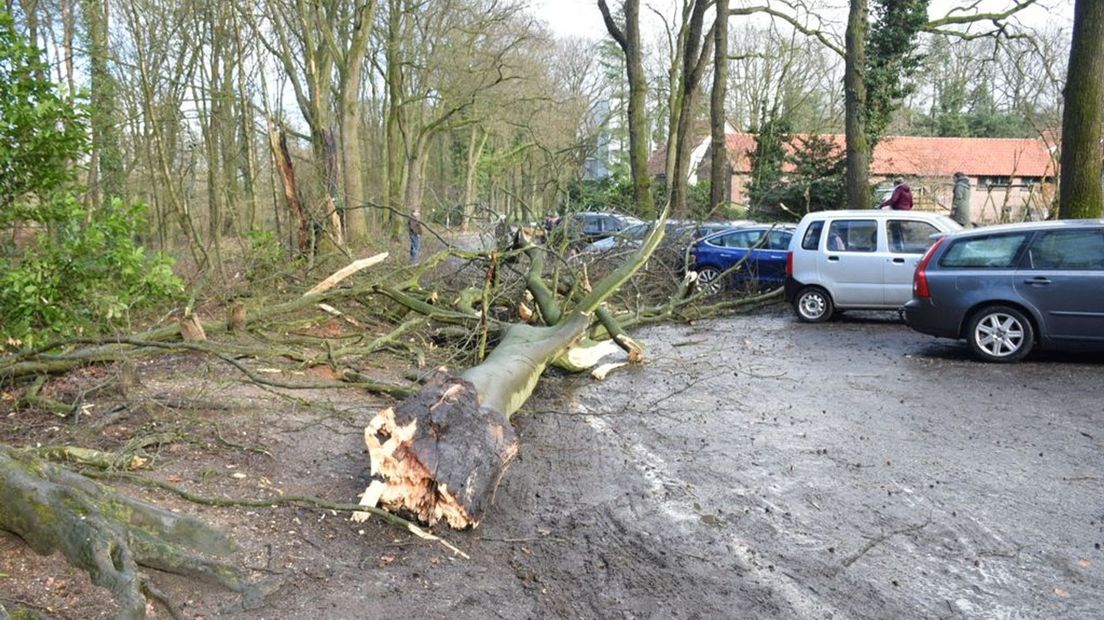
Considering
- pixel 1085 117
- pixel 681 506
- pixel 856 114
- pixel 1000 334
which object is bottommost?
pixel 681 506

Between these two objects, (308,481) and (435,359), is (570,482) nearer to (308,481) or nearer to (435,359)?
A: (308,481)

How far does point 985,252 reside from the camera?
10180 millimetres

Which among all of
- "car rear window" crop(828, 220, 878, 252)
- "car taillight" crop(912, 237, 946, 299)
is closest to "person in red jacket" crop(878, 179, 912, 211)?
"car rear window" crop(828, 220, 878, 252)

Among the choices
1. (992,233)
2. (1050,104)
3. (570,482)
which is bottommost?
(570,482)

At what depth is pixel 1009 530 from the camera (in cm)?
486

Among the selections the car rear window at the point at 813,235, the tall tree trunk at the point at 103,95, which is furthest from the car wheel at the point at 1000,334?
the tall tree trunk at the point at 103,95

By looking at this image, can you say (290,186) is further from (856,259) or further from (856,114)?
(856,114)

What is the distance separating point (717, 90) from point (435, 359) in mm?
18674

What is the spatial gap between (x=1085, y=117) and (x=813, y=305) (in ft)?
15.7

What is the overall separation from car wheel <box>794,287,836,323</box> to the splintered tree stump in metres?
10.2

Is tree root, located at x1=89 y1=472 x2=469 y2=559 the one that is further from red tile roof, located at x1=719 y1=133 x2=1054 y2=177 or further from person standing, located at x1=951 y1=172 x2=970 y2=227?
red tile roof, located at x1=719 y1=133 x2=1054 y2=177

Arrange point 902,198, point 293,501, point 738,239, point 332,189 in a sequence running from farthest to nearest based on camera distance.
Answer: point 738,239 → point 902,198 → point 332,189 → point 293,501

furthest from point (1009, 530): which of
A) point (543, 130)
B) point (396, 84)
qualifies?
point (543, 130)

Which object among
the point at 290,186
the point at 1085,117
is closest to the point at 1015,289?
the point at 1085,117
